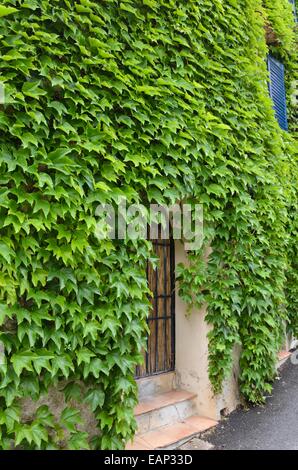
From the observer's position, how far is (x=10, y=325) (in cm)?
223

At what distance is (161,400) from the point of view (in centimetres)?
353

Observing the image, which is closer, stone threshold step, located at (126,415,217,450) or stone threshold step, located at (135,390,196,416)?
stone threshold step, located at (126,415,217,450)

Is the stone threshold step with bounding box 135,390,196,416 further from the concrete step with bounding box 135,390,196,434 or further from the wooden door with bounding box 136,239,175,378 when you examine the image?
the wooden door with bounding box 136,239,175,378

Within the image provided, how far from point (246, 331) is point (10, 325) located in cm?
259

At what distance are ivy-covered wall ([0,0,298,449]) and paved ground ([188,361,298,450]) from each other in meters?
0.30

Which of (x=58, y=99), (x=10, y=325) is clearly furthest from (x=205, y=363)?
(x=58, y=99)

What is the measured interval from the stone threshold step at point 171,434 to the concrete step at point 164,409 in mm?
46

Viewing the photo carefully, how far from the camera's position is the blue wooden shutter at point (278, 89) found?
5.97 metres

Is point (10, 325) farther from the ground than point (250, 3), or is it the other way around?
point (250, 3)

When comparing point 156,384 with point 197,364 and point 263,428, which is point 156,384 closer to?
point 197,364

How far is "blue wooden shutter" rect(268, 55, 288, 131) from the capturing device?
5.97 metres

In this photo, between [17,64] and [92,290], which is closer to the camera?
[17,64]

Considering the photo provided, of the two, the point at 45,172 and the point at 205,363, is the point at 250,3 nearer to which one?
the point at 45,172

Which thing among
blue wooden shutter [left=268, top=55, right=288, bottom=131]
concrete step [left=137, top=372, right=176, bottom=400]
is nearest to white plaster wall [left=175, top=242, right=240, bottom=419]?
concrete step [left=137, top=372, right=176, bottom=400]
